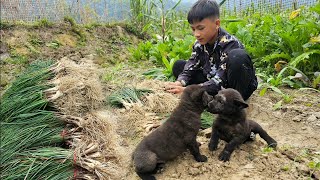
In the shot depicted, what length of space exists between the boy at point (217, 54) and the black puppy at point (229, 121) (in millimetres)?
653

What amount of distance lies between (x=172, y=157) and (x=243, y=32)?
4324 millimetres

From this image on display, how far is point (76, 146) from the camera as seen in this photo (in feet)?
12.2

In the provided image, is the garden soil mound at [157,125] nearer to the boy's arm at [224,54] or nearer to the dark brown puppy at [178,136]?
the dark brown puppy at [178,136]

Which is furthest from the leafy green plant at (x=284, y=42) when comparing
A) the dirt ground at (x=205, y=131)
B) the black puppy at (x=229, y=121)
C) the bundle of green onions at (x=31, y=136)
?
the bundle of green onions at (x=31, y=136)

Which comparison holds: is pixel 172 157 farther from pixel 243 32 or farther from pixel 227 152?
pixel 243 32

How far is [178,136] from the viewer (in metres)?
3.61

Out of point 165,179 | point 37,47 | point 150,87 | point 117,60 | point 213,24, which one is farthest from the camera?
point 117,60

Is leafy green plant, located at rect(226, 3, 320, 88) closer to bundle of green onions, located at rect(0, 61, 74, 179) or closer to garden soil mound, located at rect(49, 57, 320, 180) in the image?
garden soil mound, located at rect(49, 57, 320, 180)

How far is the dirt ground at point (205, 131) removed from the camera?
3520 millimetres

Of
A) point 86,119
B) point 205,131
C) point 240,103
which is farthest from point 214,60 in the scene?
point 86,119

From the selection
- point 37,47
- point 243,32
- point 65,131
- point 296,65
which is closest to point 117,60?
point 37,47

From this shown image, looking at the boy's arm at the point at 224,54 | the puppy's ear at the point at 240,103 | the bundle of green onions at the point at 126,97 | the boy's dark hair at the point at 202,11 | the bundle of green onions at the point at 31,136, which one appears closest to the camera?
the bundle of green onions at the point at 31,136

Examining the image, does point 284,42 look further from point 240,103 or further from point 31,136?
point 31,136

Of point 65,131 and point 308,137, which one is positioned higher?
point 65,131
